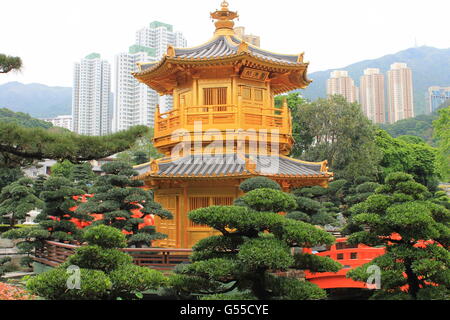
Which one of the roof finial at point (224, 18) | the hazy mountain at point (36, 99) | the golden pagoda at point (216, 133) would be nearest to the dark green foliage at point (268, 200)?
the golden pagoda at point (216, 133)

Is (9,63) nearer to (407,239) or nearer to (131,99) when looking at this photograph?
(407,239)

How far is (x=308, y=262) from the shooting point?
7281 millimetres

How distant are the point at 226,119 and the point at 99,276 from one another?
7.88 m

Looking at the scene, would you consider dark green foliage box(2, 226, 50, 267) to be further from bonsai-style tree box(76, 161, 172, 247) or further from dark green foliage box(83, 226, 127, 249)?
dark green foliage box(83, 226, 127, 249)

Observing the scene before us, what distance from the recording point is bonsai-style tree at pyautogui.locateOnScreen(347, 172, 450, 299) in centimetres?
730

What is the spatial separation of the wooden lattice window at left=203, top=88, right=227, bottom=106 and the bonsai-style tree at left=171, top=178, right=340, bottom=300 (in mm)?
7070

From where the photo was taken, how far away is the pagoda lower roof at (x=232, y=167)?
38.4 feet

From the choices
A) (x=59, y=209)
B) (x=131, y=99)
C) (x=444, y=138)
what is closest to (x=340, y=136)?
(x=444, y=138)

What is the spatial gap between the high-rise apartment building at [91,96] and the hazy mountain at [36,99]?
222 feet

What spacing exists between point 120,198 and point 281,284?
6230 mm

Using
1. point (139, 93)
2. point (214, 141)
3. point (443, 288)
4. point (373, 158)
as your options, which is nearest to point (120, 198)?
point (214, 141)

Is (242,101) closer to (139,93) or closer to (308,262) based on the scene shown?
(308,262)

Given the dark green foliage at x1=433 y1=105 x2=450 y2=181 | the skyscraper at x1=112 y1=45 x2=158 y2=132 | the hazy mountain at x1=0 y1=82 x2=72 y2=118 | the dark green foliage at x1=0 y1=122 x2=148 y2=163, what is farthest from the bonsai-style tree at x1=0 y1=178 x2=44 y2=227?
the hazy mountain at x1=0 y1=82 x2=72 y2=118

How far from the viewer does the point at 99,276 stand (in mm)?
6148
